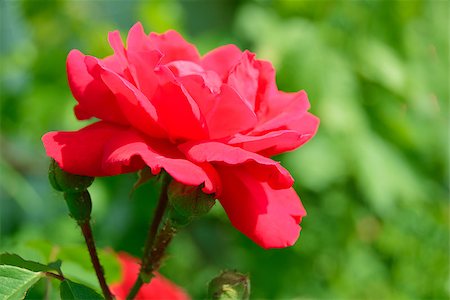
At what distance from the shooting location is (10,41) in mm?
2652

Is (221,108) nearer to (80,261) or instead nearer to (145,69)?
(145,69)

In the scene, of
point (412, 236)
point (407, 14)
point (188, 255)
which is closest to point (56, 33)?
point (188, 255)

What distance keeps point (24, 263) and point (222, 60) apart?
275 millimetres

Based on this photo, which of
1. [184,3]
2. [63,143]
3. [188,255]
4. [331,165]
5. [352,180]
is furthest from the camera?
[184,3]

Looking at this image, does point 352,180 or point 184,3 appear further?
point 184,3

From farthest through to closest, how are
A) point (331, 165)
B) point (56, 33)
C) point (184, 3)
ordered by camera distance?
point (184, 3), point (56, 33), point (331, 165)

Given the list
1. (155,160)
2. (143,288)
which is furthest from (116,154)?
(143,288)

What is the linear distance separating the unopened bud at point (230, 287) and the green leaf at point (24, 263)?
149mm

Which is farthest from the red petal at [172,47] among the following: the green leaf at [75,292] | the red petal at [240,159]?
the green leaf at [75,292]

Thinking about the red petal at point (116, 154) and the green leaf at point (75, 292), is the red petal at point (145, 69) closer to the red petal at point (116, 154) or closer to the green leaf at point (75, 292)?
the red petal at point (116, 154)

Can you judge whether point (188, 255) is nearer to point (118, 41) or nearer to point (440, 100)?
point (440, 100)

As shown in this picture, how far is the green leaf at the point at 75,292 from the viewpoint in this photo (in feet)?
2.33

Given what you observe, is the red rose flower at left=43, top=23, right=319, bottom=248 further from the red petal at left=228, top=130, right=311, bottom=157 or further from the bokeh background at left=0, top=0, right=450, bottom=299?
the bokeh background at left=0, top=0, right=450, bottom=299

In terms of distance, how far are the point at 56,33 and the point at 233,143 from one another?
154 cm
